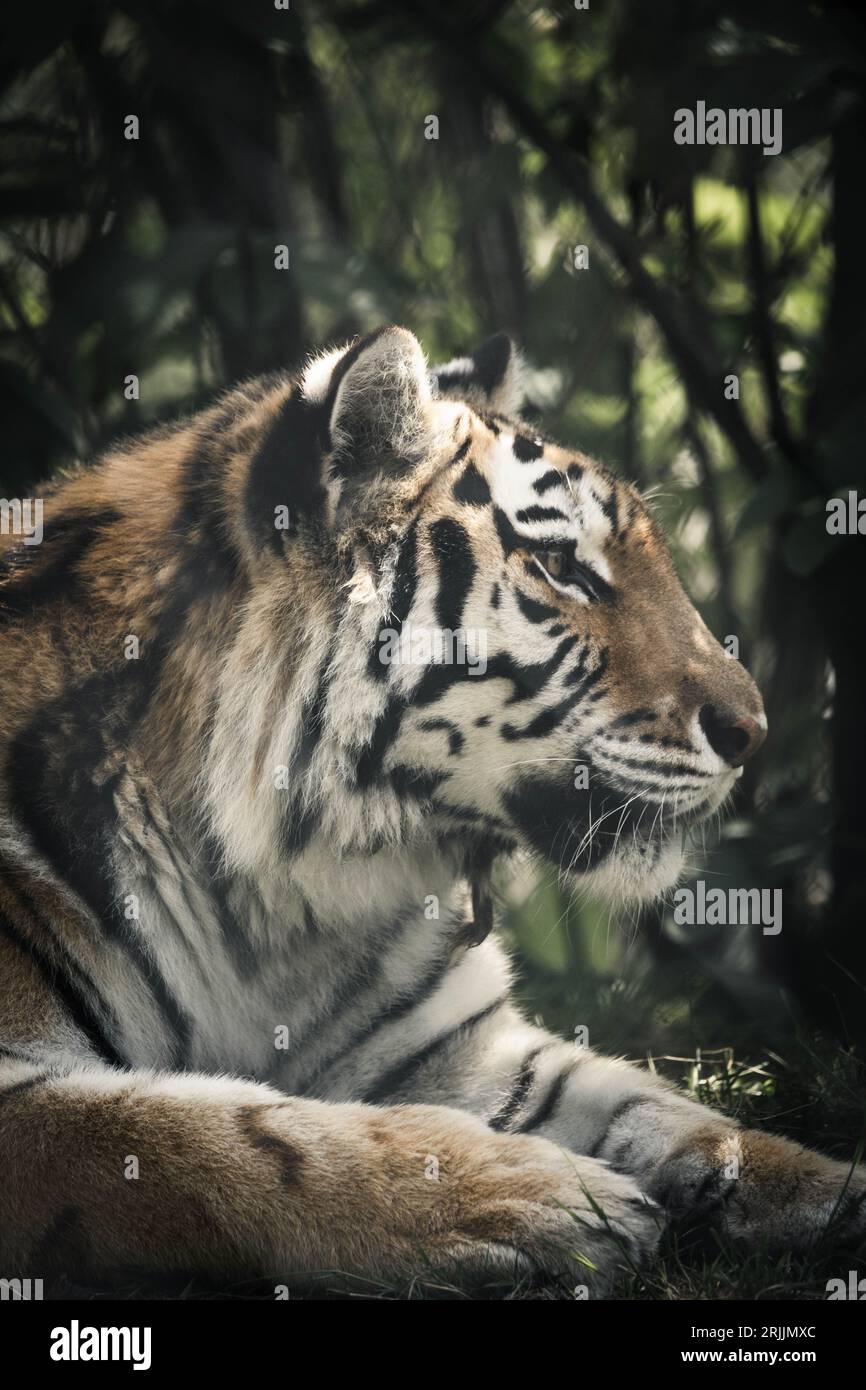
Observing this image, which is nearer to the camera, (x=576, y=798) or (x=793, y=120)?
(x=576, y=798)

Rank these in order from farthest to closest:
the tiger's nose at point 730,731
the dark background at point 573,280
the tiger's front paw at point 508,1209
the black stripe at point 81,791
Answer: the dark background at point 573,280 → the tiger's nose at point 730,731 → the black stripe at point 81,791 → the tiger's front paw at point 508,1209

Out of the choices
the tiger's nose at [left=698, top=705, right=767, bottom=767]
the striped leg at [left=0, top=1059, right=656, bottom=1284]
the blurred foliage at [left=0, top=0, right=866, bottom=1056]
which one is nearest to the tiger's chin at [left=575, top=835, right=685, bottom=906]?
the tiger's nose at [left=698, top=705, right=767, bottom=767]

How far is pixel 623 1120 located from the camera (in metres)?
1.97

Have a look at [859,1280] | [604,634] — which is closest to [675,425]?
[604,634]

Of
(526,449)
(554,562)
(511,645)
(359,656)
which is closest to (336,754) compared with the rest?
(359,656)

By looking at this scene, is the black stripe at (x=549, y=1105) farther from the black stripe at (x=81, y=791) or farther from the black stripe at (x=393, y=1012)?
the black stripe at (x=81, y=791)

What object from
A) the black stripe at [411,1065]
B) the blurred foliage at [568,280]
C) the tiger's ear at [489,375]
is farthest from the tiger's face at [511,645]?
the blurred foliage at [568,280]

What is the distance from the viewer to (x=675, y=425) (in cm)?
282

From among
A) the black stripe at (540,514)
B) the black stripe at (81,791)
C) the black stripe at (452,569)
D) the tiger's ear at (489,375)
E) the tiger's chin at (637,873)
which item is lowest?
the tiger's chin at (637,873)

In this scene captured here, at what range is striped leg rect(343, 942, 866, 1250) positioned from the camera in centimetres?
173

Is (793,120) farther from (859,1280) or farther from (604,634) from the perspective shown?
(859,1280)

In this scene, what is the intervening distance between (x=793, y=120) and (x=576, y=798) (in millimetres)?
1278

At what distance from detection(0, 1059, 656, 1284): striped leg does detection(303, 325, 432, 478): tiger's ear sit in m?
0.82

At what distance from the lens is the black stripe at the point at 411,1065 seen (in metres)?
2.04
